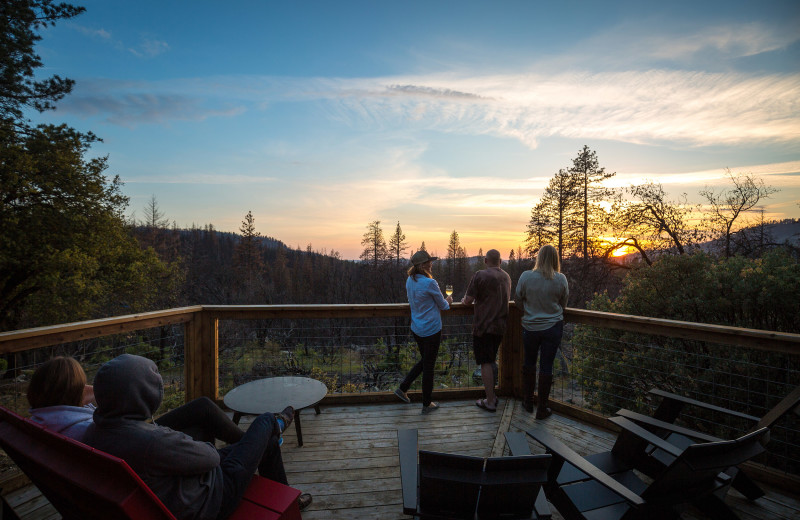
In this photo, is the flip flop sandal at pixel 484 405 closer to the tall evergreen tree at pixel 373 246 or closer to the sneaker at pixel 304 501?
the sneaker at pixel 304 501

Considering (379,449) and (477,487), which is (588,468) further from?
(379,449)

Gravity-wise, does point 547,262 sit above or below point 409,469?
above

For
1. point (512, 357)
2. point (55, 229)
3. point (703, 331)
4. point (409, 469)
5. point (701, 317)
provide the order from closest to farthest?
point (409, 469)
point (703, 331)
point (512, 357)
point (701, 317)
point (55, 229)

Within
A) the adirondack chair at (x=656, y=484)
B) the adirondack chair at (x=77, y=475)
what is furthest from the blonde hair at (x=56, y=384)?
the adirondack chair at (x=656, y=484)

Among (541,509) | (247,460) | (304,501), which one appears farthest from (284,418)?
(541,509)

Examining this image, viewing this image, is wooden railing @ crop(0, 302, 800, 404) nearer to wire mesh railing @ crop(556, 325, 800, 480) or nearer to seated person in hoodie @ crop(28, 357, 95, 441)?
wire mesh railing @ crop(556, 325, 800, 480)

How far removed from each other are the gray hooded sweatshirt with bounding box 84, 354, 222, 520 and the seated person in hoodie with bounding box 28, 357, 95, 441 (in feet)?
0.55

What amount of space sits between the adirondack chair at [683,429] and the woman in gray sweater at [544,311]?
1116 mm

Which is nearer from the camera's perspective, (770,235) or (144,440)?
(144,440)

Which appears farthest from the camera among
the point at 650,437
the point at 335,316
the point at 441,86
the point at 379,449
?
the point at 441,86

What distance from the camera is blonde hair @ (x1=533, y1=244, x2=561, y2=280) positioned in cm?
379

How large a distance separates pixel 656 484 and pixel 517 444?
0.61 meters

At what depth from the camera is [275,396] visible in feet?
10.2

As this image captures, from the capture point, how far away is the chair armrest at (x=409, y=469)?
162cm
